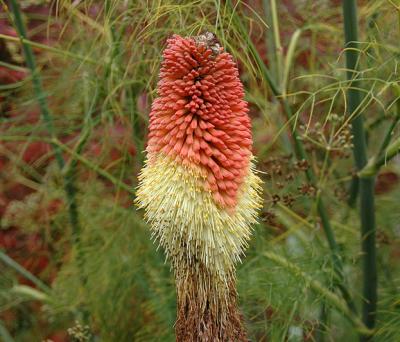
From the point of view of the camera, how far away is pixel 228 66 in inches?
77.0

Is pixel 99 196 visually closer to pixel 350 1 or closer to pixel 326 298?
pixel 326 298

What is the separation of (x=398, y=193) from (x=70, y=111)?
1648 mm

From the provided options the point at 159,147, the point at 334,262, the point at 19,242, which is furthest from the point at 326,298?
the point at 19,242

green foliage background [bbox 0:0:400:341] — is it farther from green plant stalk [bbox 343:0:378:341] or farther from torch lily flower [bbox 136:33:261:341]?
torch lily flower [bbox 136:33:261:341]

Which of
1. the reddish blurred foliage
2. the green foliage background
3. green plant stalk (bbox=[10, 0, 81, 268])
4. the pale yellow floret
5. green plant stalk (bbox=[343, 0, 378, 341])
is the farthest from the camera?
the reddish blurred foliage

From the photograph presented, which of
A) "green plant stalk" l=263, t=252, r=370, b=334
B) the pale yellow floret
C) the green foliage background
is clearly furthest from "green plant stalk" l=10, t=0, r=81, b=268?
the pale yellow floret

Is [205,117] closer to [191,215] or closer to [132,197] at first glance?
[191,215]

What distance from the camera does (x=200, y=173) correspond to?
6.35 ft

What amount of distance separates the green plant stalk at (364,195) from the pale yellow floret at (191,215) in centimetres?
95

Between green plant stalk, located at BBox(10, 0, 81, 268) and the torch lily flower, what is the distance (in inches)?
53.4

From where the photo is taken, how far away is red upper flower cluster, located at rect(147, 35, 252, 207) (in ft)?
6.41

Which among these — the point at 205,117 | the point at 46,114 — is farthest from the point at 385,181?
the point at 205,117

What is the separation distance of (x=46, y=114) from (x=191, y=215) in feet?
5.81

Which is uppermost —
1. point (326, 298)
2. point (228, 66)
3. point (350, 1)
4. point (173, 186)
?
point (350, 1)
